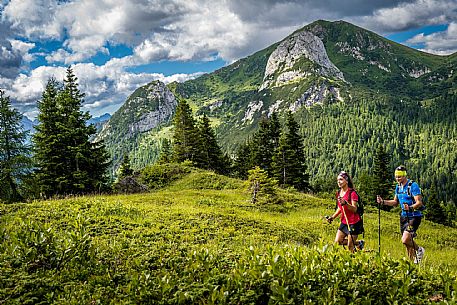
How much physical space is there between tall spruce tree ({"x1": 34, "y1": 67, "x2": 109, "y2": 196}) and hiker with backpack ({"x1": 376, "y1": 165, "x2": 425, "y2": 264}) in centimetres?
2744

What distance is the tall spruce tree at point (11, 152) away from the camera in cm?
2991

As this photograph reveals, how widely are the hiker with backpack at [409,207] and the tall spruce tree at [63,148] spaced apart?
27440mm

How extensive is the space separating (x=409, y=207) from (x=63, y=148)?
3081 centimetres

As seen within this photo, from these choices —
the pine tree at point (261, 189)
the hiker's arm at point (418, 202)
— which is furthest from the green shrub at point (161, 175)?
the hiker's arm at point (418, 202)

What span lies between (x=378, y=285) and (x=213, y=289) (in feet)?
8.88

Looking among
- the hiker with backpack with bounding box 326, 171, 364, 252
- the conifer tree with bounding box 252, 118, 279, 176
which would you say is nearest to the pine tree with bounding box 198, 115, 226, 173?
the conifer tree with bounding box 252, 118, 279, 176

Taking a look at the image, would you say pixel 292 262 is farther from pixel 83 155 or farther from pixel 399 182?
pixel 83 155

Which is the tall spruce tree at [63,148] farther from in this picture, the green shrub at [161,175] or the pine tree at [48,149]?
the green shrub at [161,175]

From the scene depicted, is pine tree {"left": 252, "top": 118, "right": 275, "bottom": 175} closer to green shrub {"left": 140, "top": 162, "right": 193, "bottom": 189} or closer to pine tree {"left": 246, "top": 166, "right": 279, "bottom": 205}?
green shrub {"left": 140, "top": 162, "right": 193, "bottom": 189}

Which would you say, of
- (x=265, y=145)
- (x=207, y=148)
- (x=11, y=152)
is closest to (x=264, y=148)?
(x=265, y=145)

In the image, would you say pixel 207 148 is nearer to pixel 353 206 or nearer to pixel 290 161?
pixel 290 161

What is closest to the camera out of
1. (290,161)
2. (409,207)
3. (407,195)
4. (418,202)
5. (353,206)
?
(353,206)

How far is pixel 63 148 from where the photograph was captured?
31.0 metres

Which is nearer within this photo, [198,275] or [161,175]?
[198,275]
